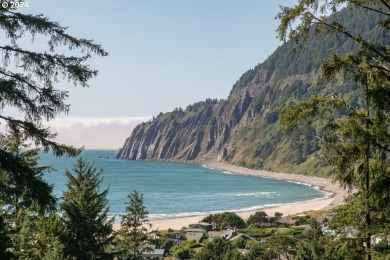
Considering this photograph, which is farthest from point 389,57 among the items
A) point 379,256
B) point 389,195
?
point 379,256

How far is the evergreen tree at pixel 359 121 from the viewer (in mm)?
8648

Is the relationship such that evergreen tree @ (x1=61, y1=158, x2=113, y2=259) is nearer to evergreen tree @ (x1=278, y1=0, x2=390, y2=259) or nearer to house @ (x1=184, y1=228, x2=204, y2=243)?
evergreen tree @ (x1=278, y1=0, x2=390, y2=259)

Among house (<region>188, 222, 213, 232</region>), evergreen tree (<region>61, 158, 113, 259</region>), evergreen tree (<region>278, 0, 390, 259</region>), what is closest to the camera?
evergreen tree (<region>278, 0, 390, 259</region>)

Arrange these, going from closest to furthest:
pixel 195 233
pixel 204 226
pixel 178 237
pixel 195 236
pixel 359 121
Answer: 1. pixel 359 121
2. pixel 178 237
3. pixel 195 236
4. pixel 195 233
5. pixel 204 226

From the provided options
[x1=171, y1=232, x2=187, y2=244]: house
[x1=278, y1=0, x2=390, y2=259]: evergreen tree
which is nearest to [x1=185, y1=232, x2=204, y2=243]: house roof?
[x1=171, y1=232, x2=187, y2=244]: house

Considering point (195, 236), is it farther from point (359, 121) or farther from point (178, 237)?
point (359, 121)

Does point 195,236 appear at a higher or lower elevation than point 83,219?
lower

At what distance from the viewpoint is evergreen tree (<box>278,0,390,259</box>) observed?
865 cm

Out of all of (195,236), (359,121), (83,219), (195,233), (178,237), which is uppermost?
(359,121)

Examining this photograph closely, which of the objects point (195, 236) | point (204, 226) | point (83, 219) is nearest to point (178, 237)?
point (195, 236)

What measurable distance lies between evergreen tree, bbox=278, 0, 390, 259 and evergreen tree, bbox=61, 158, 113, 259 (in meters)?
16.8

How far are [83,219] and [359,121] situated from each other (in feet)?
60.7

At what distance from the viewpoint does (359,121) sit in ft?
29.2

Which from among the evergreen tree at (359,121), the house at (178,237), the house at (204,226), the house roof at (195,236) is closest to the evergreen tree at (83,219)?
the evergreen tree at (359,121)
